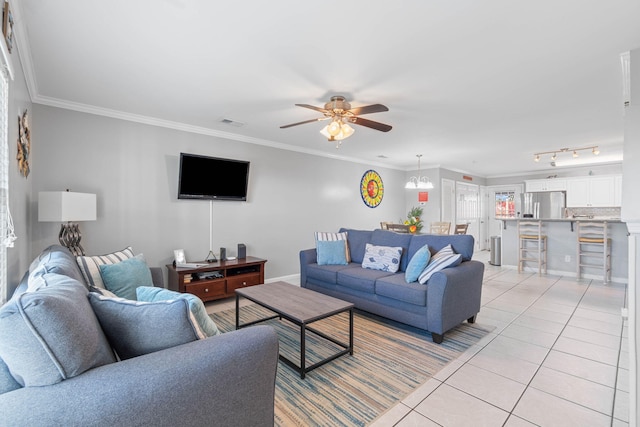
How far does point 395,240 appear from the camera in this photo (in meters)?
3.88

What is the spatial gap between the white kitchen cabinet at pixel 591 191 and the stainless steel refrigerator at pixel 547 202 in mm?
247

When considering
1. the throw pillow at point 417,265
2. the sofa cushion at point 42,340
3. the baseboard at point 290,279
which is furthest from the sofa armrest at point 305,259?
the sofa cushion at point 42,340

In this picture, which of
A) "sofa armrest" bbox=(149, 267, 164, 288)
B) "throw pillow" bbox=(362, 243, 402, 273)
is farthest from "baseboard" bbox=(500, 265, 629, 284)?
"sofa armrest" bbox=(149, 267, 164, 288)

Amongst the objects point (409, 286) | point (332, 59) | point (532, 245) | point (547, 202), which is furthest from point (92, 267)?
point (547, 202)

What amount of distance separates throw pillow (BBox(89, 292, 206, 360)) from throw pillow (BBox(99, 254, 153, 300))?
1.36 m

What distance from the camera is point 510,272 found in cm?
598

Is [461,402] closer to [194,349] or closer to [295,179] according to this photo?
[194,349]

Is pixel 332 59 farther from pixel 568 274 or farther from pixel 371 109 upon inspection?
pixel 568 274

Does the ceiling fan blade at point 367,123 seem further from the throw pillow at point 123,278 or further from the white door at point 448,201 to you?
the white door at point 448,201

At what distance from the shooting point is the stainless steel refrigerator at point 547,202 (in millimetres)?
7133

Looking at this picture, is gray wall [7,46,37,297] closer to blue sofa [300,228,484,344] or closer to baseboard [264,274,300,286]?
blue sofa [300,228,484,344]

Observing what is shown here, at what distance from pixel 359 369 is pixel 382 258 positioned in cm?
159

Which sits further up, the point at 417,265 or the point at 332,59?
the point at 332,59

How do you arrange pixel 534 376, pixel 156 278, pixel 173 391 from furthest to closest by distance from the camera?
pixel 156 278 → pixel 534 376 → pixel 173 391
